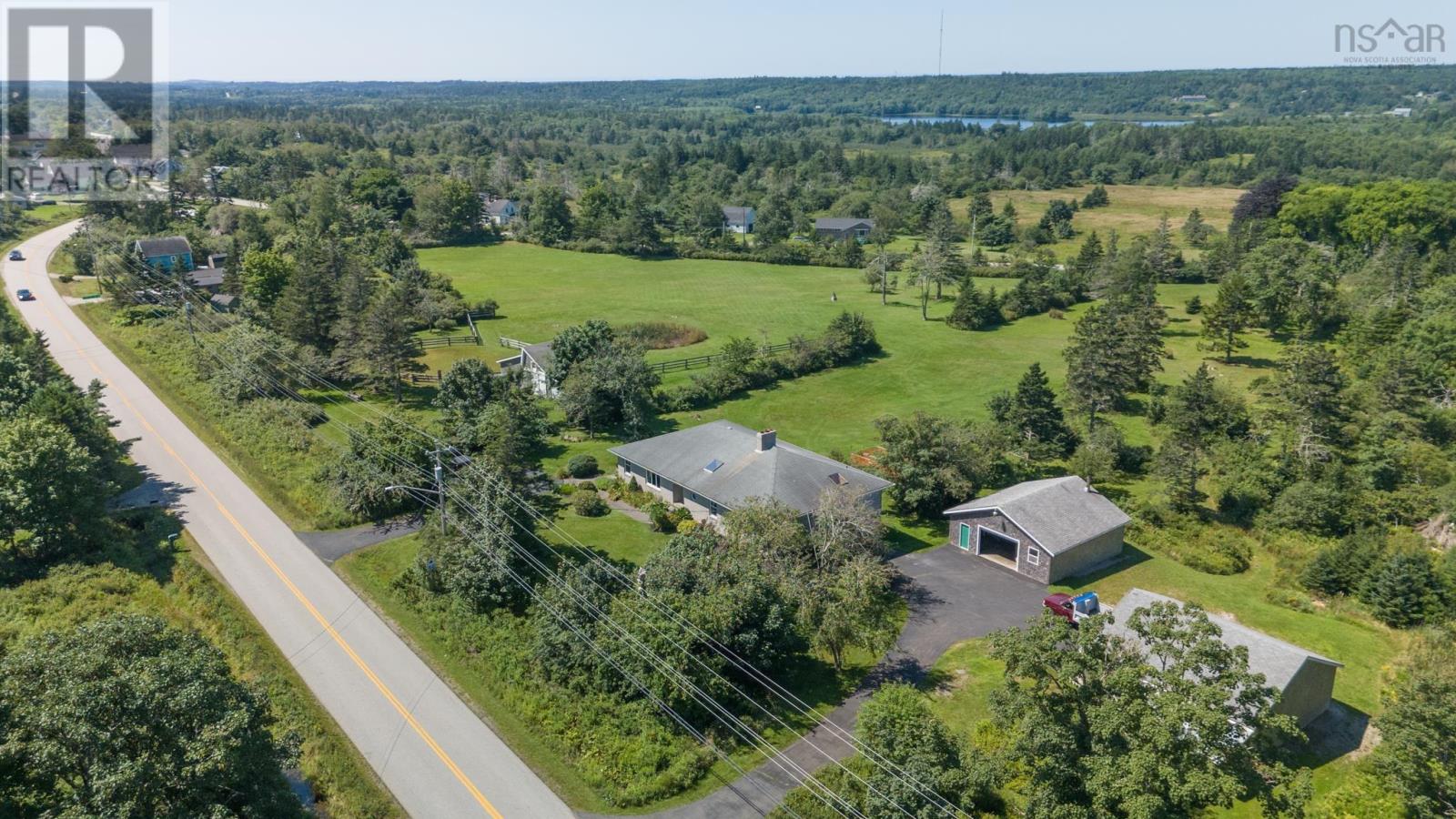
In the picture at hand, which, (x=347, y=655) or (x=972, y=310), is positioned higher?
(x=972, y=310)

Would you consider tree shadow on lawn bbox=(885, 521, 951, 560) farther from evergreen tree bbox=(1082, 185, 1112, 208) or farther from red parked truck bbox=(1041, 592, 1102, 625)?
evergreen tree bbox=(1082, 185, 1112, 208)

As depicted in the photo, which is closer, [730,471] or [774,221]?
[730,471]

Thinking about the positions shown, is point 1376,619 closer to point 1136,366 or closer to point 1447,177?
point 1136,366

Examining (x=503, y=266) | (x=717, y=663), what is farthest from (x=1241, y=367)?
(x=503, y=266)

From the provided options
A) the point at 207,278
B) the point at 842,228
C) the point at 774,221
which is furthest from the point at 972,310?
the point at 207,278

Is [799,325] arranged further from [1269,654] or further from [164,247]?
[164,247]

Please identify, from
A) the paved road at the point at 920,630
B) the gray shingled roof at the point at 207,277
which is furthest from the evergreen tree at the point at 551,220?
the paved road at the point at 920,630

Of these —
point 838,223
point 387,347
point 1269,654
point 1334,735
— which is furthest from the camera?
point 838,223
